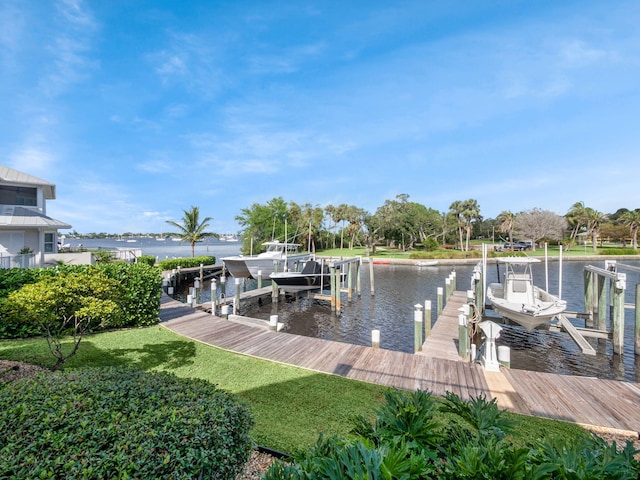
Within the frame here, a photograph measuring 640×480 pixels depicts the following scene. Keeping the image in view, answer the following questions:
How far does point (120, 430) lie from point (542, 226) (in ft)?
220

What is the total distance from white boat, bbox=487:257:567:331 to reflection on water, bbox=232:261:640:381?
1.23m

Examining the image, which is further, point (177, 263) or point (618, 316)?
point (177, 263)

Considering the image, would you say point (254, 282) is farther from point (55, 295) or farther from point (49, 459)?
point (49, 459)

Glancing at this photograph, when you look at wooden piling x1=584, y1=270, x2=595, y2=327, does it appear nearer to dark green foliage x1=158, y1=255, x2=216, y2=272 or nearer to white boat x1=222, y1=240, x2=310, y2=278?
white boat x1=222, y1=240, x2=310, y2=278

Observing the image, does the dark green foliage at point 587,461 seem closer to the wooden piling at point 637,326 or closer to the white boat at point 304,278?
the wooden piling at point 637,326

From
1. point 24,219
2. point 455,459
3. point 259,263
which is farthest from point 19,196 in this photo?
point 455,459

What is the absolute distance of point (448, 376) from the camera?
21.8ft

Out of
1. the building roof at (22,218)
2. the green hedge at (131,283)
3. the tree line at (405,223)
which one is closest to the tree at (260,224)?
the tree line at (405,223)

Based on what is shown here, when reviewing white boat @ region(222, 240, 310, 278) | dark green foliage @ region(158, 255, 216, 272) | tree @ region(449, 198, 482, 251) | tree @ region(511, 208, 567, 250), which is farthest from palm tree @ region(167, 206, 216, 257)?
tree @ region(511, 208, 567, 250)

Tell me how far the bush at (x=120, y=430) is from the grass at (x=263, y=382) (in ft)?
4.33

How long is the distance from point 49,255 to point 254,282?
52.0 ft

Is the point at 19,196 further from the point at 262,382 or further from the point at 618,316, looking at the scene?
the point at 618,316

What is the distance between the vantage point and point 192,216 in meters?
35.3

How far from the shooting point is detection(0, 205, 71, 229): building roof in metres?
15.0
